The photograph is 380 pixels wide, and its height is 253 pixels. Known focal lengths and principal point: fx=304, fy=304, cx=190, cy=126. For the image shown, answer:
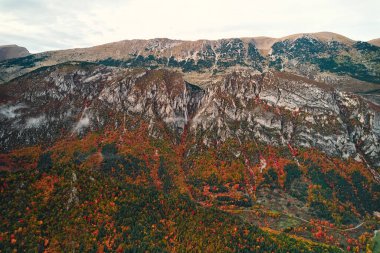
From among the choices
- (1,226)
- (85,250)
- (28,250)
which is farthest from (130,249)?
(1,226)

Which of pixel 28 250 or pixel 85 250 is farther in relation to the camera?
pixel 85 250

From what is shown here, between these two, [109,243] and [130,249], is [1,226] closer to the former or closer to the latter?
[109,243]

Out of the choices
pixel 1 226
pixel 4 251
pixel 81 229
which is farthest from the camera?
pixel 81 229

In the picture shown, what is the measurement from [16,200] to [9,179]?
2001cm

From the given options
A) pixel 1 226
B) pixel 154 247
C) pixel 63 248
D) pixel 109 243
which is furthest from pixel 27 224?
pixel 154 247

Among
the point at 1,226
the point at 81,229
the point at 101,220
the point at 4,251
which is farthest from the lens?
the point at 101,220

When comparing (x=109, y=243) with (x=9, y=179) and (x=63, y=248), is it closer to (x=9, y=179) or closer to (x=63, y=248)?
(x=63, y=248)

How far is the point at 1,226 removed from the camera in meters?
167

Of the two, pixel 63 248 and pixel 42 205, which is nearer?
pixel 63 248

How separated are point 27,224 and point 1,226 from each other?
12.8 meters

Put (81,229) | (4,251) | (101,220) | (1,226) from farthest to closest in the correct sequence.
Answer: (101,220)
(81,229)
(1,226)
(4,251)

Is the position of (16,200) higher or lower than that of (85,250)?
higher

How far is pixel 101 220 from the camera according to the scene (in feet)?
652

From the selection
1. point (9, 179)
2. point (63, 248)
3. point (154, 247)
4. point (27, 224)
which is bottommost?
point (154, 247)
